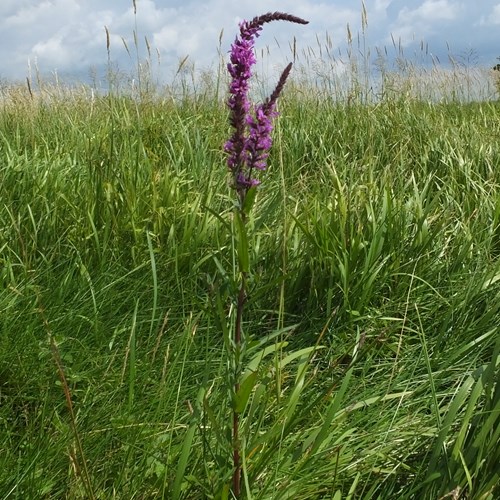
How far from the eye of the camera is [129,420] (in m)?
1.47

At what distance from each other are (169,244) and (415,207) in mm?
1160

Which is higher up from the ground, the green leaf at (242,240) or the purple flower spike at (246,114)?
the purple flower spike at (246,114)

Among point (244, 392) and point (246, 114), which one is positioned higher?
point (246, 114)

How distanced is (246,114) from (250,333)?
1.16 meters

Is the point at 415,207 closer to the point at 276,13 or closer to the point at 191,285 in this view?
the point at 191,285

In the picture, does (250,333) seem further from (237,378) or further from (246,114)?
(246,114)

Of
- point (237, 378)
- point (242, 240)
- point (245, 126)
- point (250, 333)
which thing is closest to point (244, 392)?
point (237, 378)

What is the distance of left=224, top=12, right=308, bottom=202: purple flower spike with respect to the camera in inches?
44.3

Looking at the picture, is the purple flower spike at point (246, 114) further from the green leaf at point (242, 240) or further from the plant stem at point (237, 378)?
the plant stem at point (237, 378)

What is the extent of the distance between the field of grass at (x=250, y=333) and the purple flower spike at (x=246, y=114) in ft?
0.35

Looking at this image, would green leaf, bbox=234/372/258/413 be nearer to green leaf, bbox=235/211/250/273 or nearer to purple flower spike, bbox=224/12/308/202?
green leaf, bbox=235/211/250/273

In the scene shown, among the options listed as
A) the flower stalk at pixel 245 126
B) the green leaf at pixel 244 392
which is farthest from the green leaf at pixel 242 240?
the green leaf at pixel 244 392

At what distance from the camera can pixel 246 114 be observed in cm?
116

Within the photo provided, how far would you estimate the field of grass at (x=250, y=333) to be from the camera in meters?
1.31
